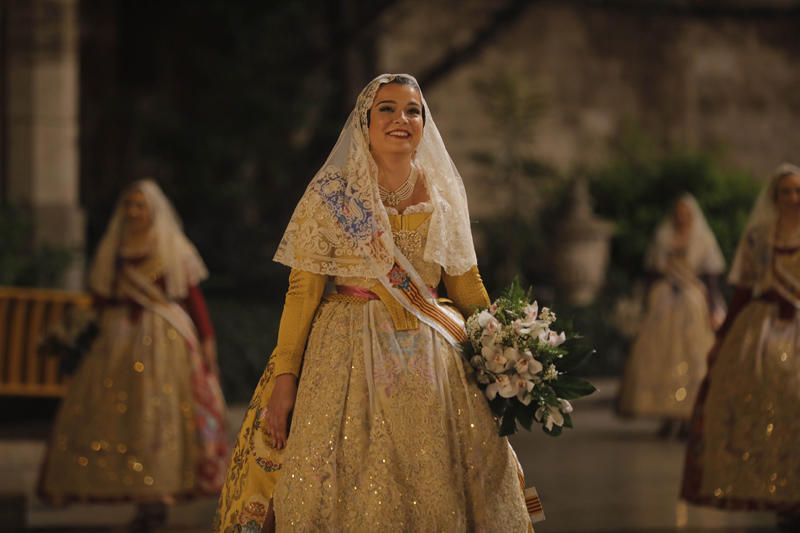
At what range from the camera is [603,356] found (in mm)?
16797

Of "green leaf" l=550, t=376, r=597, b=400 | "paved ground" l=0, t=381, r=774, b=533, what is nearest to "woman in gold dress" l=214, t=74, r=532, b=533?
"green leaf" l=550, t=376, r=597, b=400

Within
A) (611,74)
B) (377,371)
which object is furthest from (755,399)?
(611,74)

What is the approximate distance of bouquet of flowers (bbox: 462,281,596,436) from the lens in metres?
4.96

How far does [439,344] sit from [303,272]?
1.71ft

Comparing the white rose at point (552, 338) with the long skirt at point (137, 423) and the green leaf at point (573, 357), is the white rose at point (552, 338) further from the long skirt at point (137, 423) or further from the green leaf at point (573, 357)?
the long skirt at point (137, 423)

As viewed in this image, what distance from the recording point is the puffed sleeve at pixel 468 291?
5.35 meters

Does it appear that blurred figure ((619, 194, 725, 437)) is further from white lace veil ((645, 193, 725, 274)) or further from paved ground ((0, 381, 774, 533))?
paved ground ((0, 381, 774, 533))

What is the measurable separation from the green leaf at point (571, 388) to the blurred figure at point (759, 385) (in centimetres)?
270

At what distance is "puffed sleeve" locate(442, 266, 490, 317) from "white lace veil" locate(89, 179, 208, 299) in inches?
140

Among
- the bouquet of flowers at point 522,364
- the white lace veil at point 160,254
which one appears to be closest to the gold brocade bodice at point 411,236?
the bouquet of flowers at point 522,364

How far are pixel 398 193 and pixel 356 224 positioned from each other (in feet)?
0.73

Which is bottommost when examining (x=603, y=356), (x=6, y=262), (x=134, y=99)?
(x=603, y=356)

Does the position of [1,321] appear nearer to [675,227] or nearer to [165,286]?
[165,286]

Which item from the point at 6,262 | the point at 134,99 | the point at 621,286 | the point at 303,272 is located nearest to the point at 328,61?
the point at 134,99
